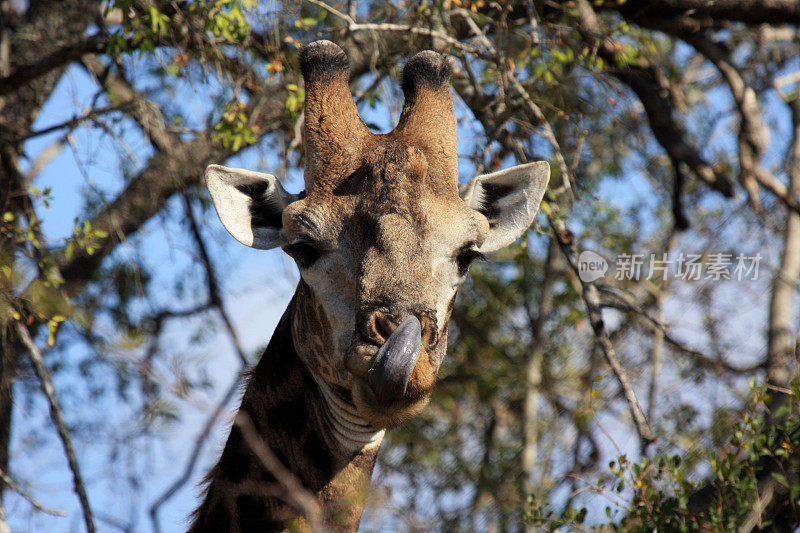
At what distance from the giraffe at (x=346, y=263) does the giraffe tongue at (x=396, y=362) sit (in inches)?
3.5

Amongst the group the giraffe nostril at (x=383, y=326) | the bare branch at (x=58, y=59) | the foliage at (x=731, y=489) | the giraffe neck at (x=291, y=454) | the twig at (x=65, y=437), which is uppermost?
the bare branch at (x=58, y=59)

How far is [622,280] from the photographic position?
8.77 metres

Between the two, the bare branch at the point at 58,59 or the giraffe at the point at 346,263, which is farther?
the bare branch at the point at 58,59

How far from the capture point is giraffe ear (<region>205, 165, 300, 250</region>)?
416 centimetres

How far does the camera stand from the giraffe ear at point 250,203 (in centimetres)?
416

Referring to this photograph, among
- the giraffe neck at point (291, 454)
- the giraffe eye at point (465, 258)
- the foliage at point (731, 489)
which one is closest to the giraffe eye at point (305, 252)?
the giraffe neck at point (291, 454)

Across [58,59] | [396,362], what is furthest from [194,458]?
[58,59]

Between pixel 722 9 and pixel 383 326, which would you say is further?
pixel 722 9

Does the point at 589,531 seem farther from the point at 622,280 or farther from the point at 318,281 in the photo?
the point at 622,280

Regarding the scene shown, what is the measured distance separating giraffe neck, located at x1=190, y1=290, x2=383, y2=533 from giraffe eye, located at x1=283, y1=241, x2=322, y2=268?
28cm

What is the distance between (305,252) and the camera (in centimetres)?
391

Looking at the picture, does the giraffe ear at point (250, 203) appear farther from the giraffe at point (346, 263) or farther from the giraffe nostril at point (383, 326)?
the giraffe nostril at point (383, 326)

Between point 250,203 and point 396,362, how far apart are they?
1.60 metres

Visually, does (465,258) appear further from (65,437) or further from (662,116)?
(662,116)
